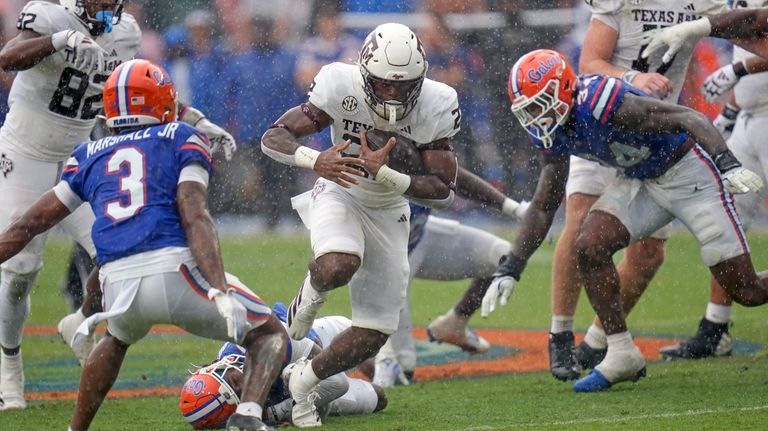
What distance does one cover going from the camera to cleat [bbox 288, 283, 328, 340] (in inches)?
210

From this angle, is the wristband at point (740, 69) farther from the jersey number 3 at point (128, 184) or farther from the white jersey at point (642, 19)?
the jersey number 3 at point (128, 184)

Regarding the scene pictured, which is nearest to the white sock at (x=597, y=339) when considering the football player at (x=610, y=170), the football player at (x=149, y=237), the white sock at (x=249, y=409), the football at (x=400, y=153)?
the football player at (x=610, y=170)

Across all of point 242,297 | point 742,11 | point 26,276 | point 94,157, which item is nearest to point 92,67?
point 26,276

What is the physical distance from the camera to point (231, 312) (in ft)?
14.3

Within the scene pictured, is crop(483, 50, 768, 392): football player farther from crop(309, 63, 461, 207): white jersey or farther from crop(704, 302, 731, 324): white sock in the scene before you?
crop(704, 302, 731, 324): white sock

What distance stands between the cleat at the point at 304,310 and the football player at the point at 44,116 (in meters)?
1.43

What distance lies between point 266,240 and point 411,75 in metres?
8.13

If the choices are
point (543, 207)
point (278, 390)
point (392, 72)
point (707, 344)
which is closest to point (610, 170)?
point (543, 207)

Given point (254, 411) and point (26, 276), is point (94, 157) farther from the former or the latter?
point (26, 276)

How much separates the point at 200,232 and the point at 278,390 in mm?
1196

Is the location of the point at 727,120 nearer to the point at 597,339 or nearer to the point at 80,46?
the point at 597,339

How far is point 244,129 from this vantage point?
40.7ft

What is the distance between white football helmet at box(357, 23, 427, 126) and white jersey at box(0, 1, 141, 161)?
1.87 metres

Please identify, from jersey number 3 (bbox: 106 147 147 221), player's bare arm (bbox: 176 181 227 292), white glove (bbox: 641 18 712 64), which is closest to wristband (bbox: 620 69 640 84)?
white glove (bbox: 641 18 712 64)
